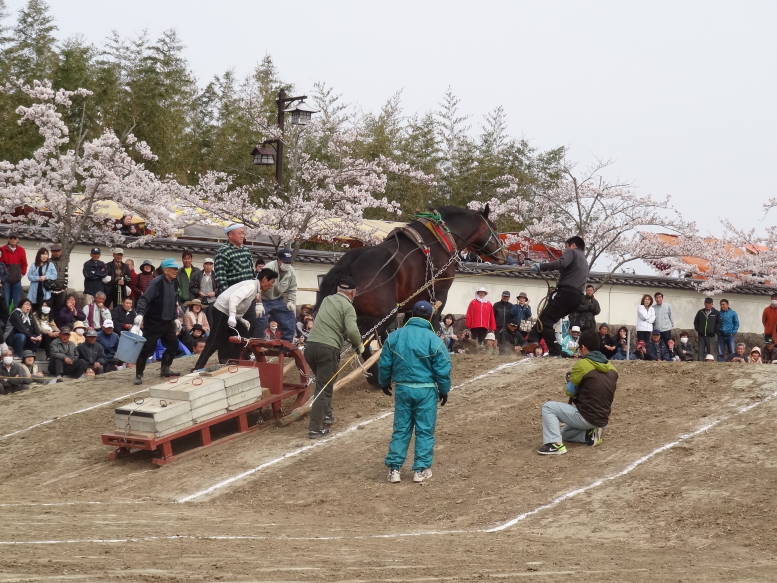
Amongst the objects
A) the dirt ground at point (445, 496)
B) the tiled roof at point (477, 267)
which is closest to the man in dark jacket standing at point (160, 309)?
the dirt ground at point (445, 496)

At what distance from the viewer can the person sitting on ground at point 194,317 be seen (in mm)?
20438

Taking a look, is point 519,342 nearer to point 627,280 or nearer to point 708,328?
point 708,328

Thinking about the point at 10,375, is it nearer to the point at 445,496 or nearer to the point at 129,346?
the point at 129,346

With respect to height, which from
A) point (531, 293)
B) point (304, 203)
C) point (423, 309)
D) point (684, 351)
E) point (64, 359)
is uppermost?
point (304, 203)

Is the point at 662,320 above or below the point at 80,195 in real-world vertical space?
below

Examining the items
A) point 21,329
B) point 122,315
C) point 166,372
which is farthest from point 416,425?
point 21,329

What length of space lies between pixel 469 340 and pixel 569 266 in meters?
7.35

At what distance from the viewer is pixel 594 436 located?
1245 cm

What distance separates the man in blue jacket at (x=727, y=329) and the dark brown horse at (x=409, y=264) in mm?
9608

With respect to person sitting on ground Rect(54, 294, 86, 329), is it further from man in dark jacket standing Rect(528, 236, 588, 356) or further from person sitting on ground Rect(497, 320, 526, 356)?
man in dark jacket standing Rect(528, 236, 588, 356)

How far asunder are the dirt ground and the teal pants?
30 cm

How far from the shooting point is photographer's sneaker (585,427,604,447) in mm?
12430

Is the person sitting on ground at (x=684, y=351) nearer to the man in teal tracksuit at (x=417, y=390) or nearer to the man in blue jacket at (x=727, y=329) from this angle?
the man in blue jacket at (x=727, y=329)

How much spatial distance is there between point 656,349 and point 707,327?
2.42 m
